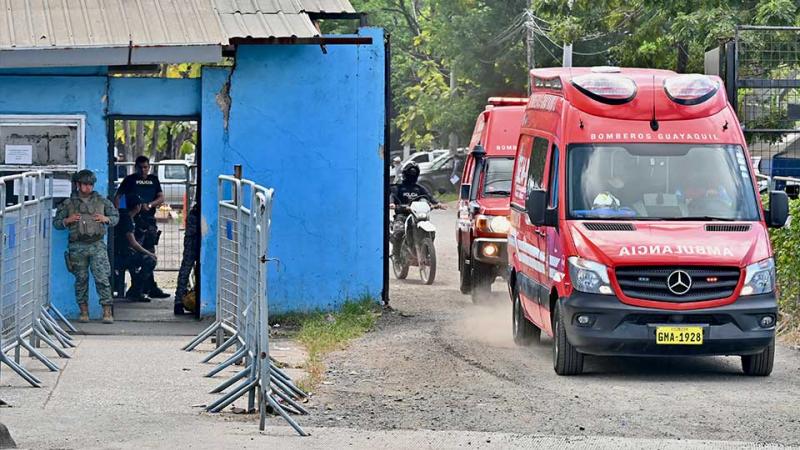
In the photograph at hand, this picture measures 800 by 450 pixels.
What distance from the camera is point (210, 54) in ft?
49.4

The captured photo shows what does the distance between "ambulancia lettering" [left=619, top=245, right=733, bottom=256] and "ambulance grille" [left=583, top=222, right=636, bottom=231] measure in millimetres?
356

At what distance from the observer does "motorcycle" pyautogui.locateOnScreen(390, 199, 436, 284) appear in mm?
20859

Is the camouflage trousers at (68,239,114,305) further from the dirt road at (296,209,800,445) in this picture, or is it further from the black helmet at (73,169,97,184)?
the dirt road at (296,209,800,445)

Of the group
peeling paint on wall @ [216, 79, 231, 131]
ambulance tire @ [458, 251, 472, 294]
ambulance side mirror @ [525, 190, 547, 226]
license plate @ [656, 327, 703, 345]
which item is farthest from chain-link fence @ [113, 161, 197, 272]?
license plate @ [656, 327, 703, 345]

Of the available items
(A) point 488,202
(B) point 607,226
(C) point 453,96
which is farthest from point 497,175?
(C) point 453,96

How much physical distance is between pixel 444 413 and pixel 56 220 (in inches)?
266

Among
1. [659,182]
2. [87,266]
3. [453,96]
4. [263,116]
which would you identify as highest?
[453,96]

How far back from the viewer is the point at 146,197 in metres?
18.6

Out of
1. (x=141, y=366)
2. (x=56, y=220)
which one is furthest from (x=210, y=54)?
(x=141, y=366)

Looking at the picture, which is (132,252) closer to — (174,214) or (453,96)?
(174,214)

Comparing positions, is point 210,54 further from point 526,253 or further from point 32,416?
point 32,416

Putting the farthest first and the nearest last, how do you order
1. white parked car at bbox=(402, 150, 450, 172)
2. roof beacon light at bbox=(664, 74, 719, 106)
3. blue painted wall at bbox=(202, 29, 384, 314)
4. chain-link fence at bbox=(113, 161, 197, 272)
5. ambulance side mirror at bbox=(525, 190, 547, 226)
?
white parked car at bbox=(402, 150, 450, 172)
chain-link fence at bbox=(113, 161, 197, 272)
blue painted wall at bbox=(202, 29, 384, 314)
roof beacon light at bbox=(664, 74, 719, 106)
ambulance side mirror at bbox=(525, 190, 547, 226)

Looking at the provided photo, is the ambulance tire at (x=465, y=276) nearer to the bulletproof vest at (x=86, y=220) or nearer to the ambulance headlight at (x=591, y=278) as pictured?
the bulletproof vest at (x=86, y=220)

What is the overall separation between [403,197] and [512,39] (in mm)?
28079
